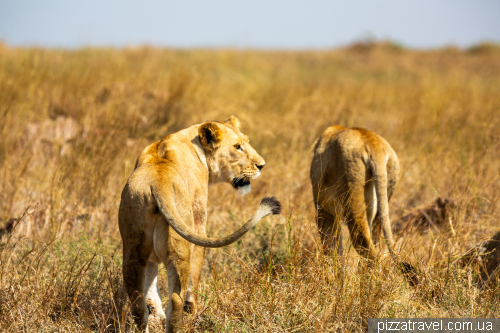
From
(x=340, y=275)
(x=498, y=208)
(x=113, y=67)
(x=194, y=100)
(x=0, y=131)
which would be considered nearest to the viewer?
(x=340, y=275)

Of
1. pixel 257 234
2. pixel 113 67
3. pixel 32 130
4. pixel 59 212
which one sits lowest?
pixel 257 234

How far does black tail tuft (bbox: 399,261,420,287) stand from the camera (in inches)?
122

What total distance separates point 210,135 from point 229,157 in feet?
0.78

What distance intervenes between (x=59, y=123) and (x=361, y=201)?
4.66m

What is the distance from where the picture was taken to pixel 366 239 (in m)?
3.44

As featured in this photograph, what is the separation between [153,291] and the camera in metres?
2.90

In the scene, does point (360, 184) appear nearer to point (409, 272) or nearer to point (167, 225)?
point (409, 272)

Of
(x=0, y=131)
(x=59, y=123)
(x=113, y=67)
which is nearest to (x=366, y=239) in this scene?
(x=0, y=131)

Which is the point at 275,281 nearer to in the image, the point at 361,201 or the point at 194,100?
the point at 361,201

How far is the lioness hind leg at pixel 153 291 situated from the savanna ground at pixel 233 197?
0.25ft

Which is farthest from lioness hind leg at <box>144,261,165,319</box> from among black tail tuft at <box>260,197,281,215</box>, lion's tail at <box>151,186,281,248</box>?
black tail tuft at <box>260,197,281,215</box>

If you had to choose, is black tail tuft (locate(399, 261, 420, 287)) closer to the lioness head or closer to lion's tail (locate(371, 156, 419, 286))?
lion's tail (locate(371, 156, 419, 286))

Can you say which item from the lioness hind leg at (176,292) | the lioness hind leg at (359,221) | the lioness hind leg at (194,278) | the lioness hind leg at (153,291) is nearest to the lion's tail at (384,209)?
the lioness hind leg at (359,221)

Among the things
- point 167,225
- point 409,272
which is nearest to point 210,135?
point 167,225
